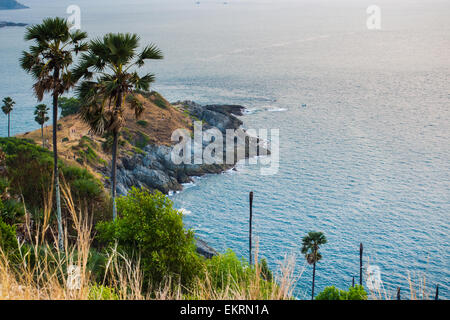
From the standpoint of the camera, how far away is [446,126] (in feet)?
297

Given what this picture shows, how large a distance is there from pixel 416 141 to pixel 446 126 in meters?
12.9

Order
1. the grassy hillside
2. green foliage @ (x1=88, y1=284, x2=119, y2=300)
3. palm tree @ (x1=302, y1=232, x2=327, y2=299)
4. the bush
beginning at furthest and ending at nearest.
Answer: the grassy hillside → palm tree @ (x1=302, y1=232, x2=327, y2=299) → the bush → green foliage @ (x1=88, y1=284, x2=119, y2=300)

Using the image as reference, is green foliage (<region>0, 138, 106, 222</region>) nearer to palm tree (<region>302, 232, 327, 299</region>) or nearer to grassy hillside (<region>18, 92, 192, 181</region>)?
grassy hillside (<region>18, 92, 192, 181</region>)

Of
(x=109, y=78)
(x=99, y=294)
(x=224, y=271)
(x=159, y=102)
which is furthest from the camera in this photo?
(x=159, y=102)

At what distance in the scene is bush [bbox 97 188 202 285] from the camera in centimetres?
1947

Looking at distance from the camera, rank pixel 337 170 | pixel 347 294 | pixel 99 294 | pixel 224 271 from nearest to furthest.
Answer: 1. pixel 99 294
2. pixel 224 271
3. pixel 347 294
4. pixel 337 170

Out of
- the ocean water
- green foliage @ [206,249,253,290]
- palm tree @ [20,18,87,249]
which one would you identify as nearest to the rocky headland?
the ocean water

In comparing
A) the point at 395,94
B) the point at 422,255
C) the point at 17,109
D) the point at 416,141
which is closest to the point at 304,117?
the point at 416,141

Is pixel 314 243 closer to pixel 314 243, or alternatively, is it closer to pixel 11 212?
pixel 314 243

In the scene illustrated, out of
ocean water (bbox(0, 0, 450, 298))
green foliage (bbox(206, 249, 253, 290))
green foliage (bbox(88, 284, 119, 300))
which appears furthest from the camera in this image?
ocean water (bbox(0, 0, 450, 298))

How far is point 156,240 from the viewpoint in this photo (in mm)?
20281

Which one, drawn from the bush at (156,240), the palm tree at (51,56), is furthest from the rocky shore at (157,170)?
the bush at (156,240)

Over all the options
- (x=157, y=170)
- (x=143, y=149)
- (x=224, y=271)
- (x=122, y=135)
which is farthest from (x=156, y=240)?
(x=122, y=135)
